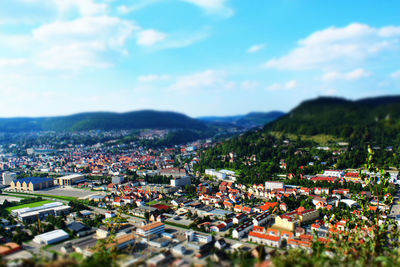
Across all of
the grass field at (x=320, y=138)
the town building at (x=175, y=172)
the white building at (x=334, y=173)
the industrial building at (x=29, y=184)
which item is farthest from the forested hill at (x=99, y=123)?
the white building at (x=334, y=173)

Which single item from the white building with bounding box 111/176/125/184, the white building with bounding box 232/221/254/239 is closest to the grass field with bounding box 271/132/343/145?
the white building with bounding box 111/176/125/184

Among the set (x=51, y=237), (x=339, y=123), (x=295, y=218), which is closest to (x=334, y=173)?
(x=295, y=218)

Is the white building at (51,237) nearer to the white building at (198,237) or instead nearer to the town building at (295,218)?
the white building at (198,237)

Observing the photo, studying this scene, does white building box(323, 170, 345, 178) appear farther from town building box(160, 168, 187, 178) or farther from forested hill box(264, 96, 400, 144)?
town building box(160, 168, 187, 178)

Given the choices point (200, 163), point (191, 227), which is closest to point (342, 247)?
point (191, 227)

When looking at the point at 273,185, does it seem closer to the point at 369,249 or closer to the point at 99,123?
the point at 369,249

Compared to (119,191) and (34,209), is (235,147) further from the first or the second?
(34,209)

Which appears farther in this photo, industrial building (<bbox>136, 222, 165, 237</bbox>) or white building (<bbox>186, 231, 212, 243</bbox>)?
industrial building (<bbox>136, 222, 165, 237</bbox>)
